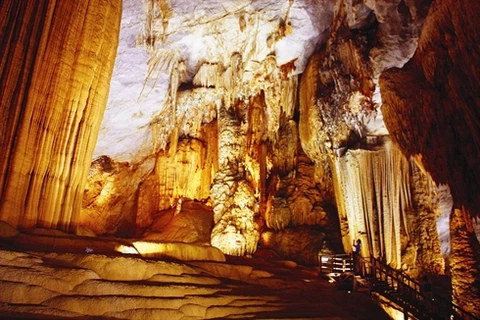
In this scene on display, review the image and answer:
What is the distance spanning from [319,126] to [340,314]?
7.66 metres

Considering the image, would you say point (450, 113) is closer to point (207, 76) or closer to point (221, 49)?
point (221, 49)

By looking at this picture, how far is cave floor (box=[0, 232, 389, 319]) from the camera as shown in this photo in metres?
4.18

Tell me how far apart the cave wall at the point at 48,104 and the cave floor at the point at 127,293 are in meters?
1.72

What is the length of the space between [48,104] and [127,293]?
4.32 m

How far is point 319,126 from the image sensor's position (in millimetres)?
13070

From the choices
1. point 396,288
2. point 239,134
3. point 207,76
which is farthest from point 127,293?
point 239,134

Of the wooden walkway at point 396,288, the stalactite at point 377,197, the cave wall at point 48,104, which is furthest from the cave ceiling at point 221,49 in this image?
the wooden walkway at point 396,288

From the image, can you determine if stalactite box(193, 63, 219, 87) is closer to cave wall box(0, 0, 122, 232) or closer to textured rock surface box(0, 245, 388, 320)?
cave wall box(0, 0, 122, 232)

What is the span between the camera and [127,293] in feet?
16.0

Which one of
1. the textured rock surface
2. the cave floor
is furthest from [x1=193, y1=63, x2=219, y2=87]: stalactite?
the textured rock surface

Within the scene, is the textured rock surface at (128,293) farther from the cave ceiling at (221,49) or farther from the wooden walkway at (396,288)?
the cave ceiling at (221,49)

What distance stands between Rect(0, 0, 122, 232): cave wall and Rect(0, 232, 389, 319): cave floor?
1.72 m

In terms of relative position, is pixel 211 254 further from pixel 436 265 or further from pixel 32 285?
pixel 436 265

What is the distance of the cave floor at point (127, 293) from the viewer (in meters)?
4.18
